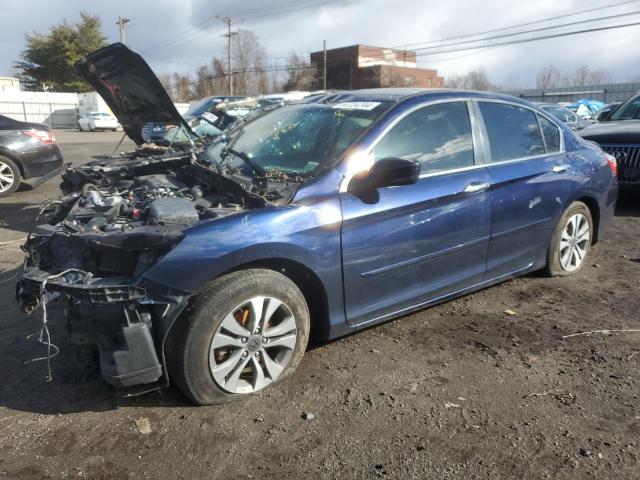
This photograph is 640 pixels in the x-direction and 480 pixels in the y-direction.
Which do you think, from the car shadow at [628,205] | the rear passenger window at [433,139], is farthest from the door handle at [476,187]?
the car shadow at [628,205]

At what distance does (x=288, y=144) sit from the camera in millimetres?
3635

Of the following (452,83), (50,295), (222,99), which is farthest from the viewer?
(452,83)

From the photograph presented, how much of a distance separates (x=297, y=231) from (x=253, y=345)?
0.69m

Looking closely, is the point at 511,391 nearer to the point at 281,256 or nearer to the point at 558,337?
the point at 558,337

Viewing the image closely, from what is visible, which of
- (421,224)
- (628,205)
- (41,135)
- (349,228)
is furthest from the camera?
(41,135)

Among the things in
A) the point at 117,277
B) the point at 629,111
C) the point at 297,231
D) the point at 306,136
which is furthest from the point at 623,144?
the point at 117,277

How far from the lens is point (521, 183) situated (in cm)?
398

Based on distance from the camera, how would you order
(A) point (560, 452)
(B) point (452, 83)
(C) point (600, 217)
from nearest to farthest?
(A) point (560, 452) < (C) point (600, 217) < (B) point (452, 83)

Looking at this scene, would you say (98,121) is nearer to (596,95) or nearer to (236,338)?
(236,338)

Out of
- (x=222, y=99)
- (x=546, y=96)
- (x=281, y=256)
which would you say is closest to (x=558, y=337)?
(x=281, y=256)

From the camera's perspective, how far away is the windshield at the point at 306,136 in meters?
3.37

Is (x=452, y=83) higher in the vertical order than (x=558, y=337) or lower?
higher

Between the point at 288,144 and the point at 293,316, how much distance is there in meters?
1.31

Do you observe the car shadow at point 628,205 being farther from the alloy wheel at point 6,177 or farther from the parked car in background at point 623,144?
the alloy wheel at point 6,177
